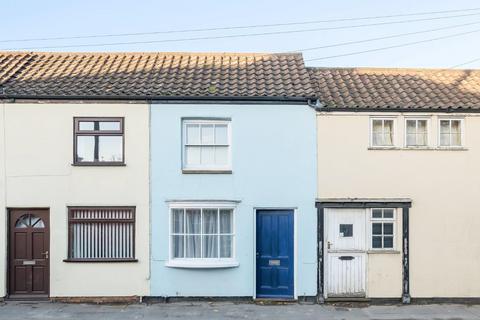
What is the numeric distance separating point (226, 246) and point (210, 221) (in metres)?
0.80

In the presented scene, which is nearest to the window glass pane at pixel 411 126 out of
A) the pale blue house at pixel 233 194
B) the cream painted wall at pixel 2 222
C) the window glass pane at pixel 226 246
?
the pale blue house at pixel 233 194

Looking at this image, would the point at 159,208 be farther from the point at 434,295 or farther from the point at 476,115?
the point at 476,115

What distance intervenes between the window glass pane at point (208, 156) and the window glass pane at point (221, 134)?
0.95 ft

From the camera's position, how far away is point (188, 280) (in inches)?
558

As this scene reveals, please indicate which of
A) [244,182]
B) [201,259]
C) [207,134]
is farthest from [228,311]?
[207,134]

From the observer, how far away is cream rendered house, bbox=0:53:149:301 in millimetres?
14086

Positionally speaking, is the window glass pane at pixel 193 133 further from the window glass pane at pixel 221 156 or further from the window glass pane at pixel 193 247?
the window glass pane at pixel 193 247

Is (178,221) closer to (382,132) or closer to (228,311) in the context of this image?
(228,311)

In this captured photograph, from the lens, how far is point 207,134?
47.6 feet

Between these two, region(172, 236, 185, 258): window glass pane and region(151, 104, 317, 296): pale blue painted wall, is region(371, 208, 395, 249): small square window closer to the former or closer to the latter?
region(151, 104, 317, 296): pale blue painted wall

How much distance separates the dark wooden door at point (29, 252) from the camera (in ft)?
46.4

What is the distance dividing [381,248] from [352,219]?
42.7 inches

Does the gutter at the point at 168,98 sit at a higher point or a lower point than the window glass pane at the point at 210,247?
higher

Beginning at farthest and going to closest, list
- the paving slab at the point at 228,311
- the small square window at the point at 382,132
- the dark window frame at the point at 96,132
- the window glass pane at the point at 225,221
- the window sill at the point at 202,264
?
the small square window at the point at 382,132 → the window glass pane at the point at 225,221 → the dark window frame at the point at 96,132 → the window sill at the point at 202,264 → the paving slab at the point at 228,311
